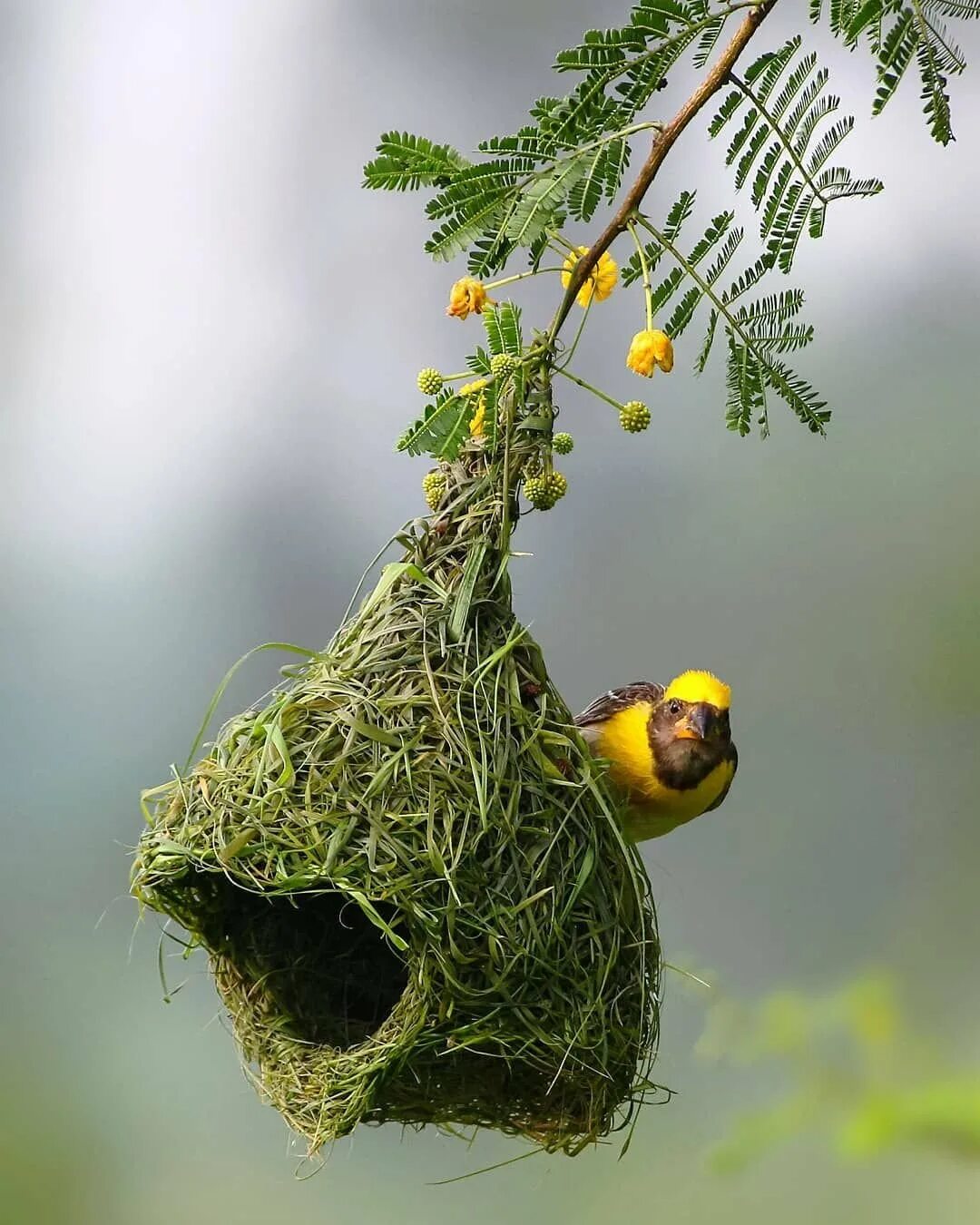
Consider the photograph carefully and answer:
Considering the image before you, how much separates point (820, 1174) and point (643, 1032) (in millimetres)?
1319

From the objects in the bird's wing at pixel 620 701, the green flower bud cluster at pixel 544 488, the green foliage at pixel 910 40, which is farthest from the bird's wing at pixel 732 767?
the green foliage at pixel 910 40

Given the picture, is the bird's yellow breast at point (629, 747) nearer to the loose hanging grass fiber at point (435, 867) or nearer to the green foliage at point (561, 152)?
the loose hanging grass fiber at point (435, 867)

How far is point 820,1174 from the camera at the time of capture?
2.38 meters

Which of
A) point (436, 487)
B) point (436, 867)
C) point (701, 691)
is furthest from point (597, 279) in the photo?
point (436, 867)

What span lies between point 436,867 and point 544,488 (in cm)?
36

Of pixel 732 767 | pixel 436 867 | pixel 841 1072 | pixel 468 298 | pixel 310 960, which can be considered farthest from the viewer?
pixel 841 1072

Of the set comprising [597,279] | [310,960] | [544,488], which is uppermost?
[597,279]

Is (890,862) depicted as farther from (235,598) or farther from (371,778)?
(371,778)

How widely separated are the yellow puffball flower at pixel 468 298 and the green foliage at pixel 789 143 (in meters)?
0.27

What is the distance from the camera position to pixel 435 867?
1134mm

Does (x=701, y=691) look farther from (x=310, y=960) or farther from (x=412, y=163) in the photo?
(x=412, y=163)

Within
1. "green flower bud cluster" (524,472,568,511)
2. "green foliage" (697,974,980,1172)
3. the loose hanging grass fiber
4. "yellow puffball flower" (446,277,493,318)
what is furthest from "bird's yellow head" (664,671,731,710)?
"green foliage" (697,974,980,1172)

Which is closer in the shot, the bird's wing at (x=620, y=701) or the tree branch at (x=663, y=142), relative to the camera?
the tree branch at (x=663, y=142)

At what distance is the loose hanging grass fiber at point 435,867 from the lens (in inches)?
45.0
